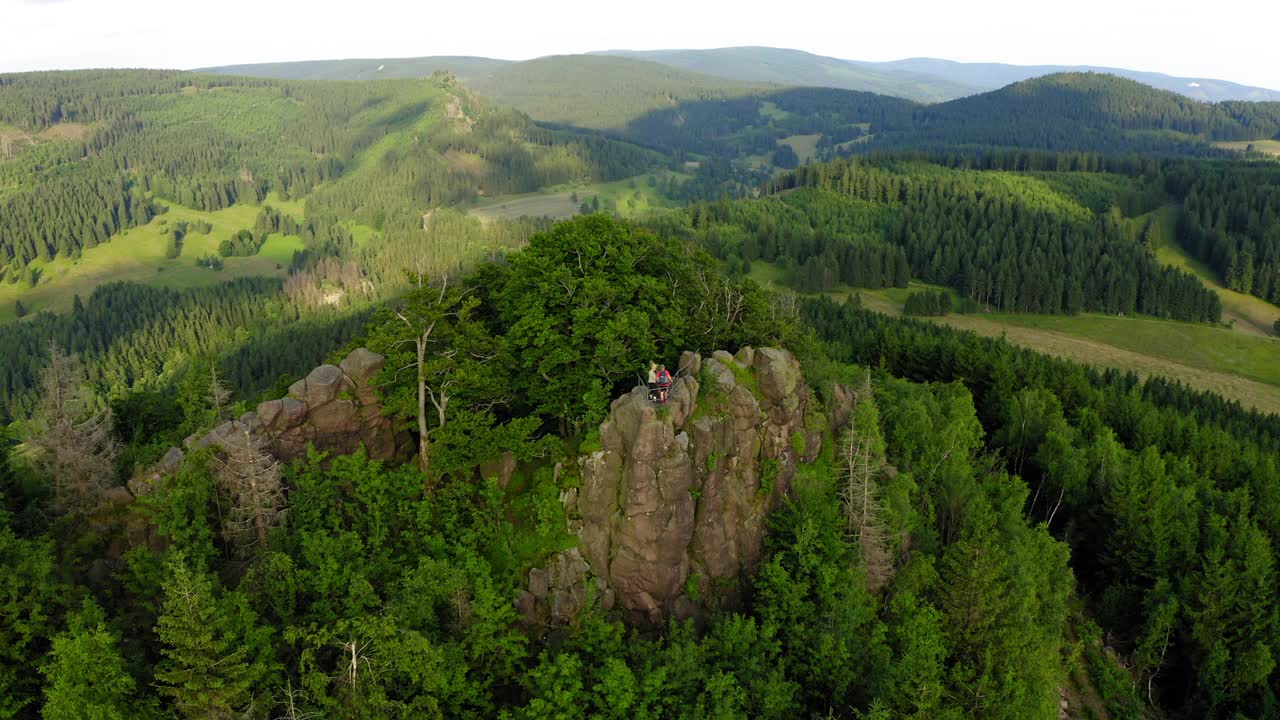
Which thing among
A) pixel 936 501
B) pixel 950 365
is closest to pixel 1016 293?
pixel 950 365

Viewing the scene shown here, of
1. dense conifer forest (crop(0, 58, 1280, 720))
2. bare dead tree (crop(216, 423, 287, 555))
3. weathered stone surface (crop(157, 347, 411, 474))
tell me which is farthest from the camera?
weathered stone surface (crop(157, 347, 411, 474))

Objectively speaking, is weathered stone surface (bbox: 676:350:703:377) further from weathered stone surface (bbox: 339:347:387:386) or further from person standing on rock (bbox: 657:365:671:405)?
weathered stone surface (bbox: 339:347:387:386)

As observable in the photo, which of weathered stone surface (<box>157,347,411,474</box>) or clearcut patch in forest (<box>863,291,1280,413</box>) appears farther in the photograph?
clearcut patch in forest (<box>863,291,1280,413</box>)

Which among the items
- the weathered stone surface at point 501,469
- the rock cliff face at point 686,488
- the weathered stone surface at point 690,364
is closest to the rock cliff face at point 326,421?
the weathered stone surface at point 501,469

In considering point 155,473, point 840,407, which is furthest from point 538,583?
point 840,407

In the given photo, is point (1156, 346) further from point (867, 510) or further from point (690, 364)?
point (690, 364)

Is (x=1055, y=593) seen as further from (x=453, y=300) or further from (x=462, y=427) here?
(x=453, y=300)

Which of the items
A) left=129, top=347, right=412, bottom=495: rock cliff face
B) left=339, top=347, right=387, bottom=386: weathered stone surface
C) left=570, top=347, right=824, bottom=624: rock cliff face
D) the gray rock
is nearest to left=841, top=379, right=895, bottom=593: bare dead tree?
left=570, top=347, right=824, bottom=624: rock cliff face
